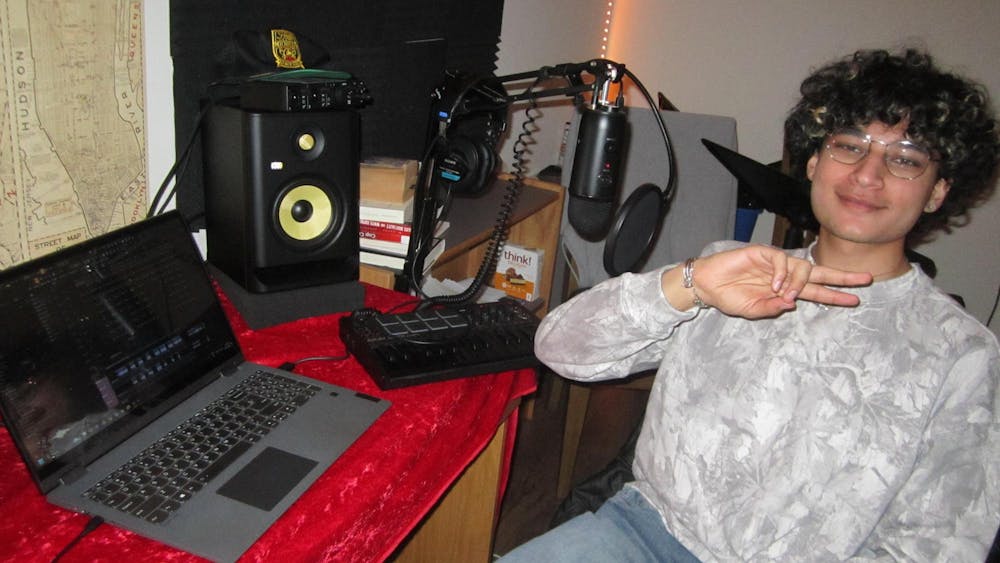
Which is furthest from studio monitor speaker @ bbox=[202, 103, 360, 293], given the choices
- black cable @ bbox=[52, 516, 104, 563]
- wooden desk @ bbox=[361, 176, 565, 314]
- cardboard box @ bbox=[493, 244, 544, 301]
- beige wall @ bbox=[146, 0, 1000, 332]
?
beige wall @ bbox=[146, 0, 1000, 332]

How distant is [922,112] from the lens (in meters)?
1.08

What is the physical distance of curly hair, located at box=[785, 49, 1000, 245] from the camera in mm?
1084

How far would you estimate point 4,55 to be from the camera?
1.02 m

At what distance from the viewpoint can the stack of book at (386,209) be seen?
143 cm

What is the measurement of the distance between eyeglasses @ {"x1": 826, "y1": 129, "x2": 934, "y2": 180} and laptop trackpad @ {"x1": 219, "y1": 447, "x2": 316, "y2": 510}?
910mm

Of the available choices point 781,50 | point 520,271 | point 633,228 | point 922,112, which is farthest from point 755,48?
point 633,228

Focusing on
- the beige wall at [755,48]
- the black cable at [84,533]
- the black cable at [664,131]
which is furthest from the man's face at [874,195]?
the beige wall at [755,48]

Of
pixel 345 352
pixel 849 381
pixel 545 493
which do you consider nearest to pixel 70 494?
pixel 345 352

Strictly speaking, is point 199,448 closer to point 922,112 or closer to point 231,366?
point 231,366

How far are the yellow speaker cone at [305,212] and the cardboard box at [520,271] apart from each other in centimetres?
113

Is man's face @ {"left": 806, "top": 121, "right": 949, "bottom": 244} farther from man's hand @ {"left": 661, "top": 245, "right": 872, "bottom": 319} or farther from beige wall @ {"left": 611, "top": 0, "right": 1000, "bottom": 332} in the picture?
beige wall @ {"left": 611, "top": 0, "right": 1000, "bottom": 332}

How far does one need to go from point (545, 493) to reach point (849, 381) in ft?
4.13

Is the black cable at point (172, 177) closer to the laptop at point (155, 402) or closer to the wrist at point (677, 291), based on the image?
the laptop at point (155, 402)

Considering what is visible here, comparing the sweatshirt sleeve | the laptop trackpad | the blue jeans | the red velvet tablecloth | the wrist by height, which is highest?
the wrist
